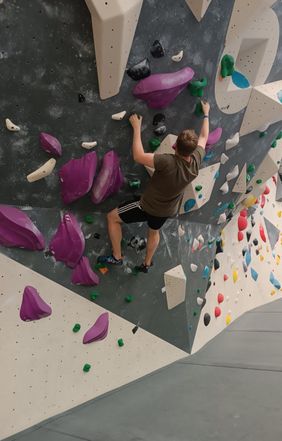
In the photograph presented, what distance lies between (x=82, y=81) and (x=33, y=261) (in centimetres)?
88

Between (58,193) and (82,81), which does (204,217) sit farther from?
(82,81)

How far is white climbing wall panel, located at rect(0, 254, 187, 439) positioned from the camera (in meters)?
2.14

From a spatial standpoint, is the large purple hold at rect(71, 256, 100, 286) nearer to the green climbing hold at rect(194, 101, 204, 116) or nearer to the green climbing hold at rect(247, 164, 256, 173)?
the green climbing hold at rect(194, 101, 204, 116)

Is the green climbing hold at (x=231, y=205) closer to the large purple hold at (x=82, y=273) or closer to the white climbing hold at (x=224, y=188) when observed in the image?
the white climbing hold at (x=224, y=188)

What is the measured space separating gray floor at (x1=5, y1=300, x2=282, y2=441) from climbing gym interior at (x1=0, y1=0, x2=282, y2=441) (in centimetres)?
1

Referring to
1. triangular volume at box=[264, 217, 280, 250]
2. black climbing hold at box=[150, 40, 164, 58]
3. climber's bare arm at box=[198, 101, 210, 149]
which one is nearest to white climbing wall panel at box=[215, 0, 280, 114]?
climber's bare arm at box=[198, 101, 210, 149]

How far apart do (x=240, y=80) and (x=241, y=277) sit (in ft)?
7.36

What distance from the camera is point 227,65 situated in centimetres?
252

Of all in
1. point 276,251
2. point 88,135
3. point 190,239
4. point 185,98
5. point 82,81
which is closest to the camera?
point 82,81

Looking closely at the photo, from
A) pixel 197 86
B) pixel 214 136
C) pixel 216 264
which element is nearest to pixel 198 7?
pixel 197 86

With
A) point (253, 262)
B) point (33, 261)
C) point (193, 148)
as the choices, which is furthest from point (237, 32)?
point (253, 262)

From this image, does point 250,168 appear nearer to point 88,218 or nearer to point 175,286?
point 175,286

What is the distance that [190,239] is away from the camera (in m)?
3.31

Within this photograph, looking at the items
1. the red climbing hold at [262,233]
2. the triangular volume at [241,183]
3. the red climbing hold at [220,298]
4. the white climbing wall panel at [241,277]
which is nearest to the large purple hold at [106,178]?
the triangular volume at [241,183]
